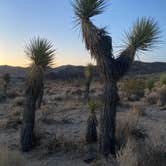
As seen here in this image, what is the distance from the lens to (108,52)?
10.4 metres

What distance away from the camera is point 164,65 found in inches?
4643

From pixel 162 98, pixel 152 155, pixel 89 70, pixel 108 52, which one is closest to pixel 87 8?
pixel 108 52

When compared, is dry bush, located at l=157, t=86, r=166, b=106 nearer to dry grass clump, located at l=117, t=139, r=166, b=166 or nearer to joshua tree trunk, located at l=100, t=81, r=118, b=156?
joshua tree trunk, located at l=100, t=81, r=118, b=156

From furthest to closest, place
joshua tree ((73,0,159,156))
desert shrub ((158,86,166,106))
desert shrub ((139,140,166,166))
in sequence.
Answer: desert shrub ((158,86,166,106))
joshua tree ((73,0,159,156))
desert shrub ((139,140,166,166))

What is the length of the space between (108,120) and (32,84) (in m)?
2.68

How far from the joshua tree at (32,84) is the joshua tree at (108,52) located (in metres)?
1.84

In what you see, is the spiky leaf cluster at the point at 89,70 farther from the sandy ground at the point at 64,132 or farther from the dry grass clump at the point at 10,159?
the dry grass clump at the point at 10,159

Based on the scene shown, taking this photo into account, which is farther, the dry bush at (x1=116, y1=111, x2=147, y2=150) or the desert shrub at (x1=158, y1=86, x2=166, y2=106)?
the desert shrub at (x1=158, y1=86, x2=166, y2=106)

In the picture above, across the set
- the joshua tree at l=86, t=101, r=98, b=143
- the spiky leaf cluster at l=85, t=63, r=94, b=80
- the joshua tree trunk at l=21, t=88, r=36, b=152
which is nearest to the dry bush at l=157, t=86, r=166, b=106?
the spiky leaf cluster at l=85, t=63, r=94, b=80

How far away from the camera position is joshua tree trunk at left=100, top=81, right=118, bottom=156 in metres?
10.3

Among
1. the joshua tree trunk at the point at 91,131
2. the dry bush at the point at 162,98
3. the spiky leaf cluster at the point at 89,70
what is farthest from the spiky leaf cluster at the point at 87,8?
the spiky leaf cluster at the point at 89,70

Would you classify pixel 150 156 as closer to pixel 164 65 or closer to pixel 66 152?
pixel 66 152

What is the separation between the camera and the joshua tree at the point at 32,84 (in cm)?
1181

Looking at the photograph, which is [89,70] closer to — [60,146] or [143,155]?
[60,146]
